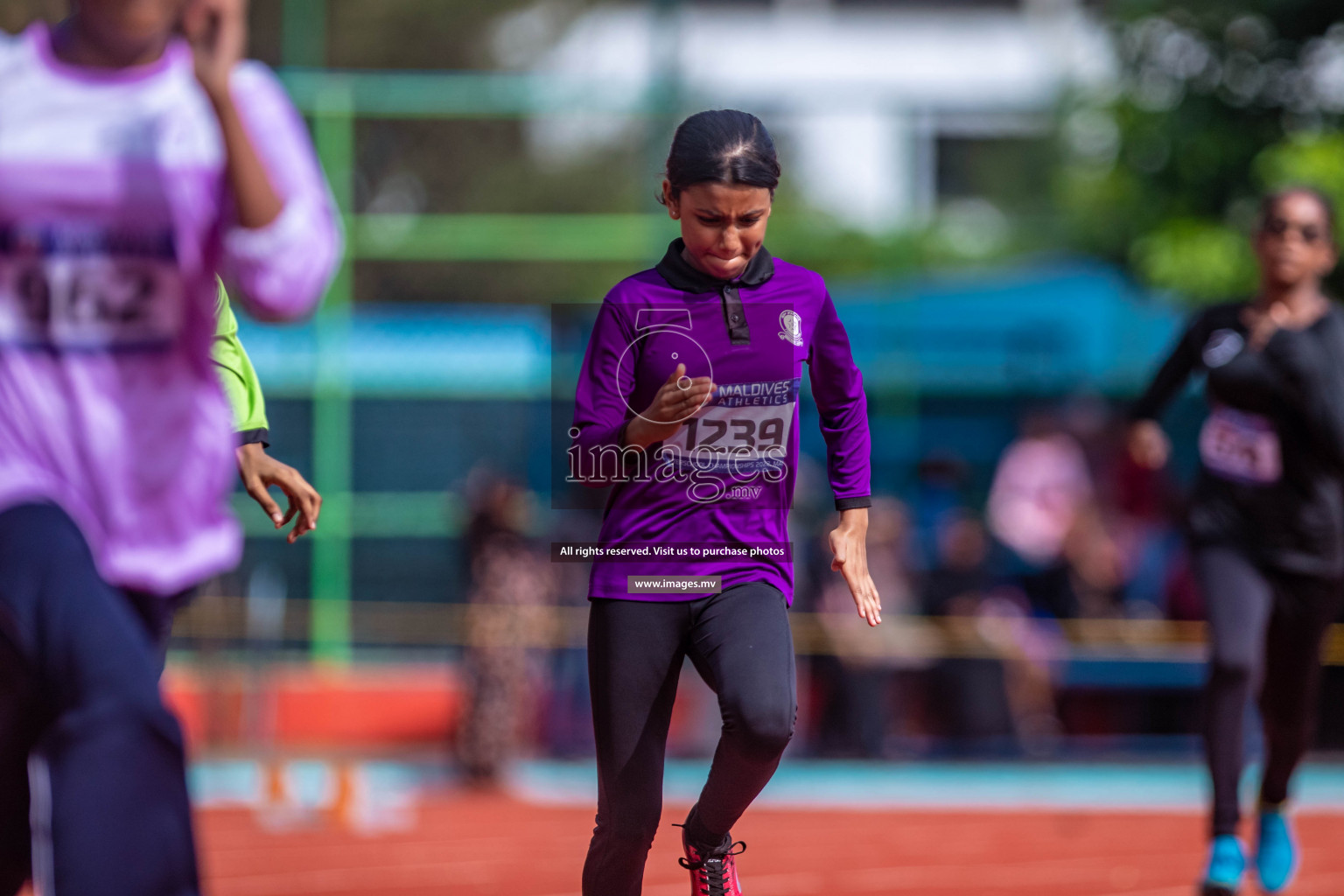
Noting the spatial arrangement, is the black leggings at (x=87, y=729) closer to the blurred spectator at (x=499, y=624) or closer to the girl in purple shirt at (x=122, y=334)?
the girl in purple shirt at (x=122, y=334)

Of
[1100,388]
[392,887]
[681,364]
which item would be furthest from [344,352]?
[681,364]

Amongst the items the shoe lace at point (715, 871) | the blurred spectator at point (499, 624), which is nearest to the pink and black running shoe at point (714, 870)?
the shoe lace at point (715, 871)

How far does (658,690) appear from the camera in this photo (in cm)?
426

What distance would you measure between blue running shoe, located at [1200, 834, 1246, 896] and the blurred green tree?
7.97 metres

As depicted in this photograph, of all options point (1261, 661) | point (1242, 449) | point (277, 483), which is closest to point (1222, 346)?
point (1242, 449)

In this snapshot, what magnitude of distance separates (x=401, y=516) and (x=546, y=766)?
2.91 metres

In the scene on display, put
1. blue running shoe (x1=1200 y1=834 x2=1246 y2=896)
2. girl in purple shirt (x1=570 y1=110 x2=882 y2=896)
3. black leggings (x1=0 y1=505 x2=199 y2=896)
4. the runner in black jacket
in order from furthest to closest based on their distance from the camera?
1. the runner in black jacket
2. blue running shoe (x1=1200 y1=834 x2=1246 y2=896)
3. girl in purple shirt (x1=570 y1=110 x2=882 y2=896)
4. black leggings (x1=0 y1=505 x2=199 y2=896)

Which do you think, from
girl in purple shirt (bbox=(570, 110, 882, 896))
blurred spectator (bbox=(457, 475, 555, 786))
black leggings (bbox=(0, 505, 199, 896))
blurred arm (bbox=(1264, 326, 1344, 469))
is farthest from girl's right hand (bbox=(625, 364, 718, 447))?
blurred spectator (bbox=(457, 475, 555, 786))

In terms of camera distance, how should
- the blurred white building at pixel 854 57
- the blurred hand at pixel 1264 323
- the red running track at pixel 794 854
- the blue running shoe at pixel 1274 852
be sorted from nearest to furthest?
the blurred hand at pixel 1264 323 → the blue running shoe at pixel 1274 852 → the red running track at pixel 794 854 → the blurred white building at pixel 854 57

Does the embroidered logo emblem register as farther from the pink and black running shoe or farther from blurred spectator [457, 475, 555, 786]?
blurred spectator [457, 475, 555, 786]

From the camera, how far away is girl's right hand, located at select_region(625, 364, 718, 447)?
3.99m

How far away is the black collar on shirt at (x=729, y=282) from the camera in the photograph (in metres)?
4.12

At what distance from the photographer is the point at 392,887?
8812 mm

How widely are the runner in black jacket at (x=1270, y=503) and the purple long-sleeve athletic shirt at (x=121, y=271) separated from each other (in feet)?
12.9
